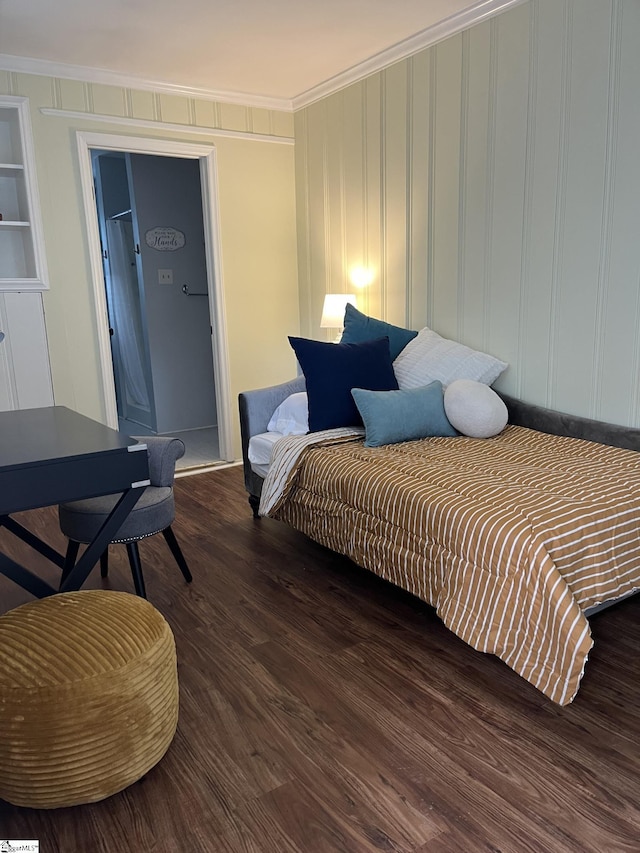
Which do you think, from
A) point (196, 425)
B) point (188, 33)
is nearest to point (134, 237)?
point (196, 425)

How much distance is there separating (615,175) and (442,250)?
1027mm

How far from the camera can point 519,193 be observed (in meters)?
3.10

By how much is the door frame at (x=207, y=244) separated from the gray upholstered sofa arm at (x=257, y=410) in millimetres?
1178

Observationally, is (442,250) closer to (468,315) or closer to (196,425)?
(468,315)

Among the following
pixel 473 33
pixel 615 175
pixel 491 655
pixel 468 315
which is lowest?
pixel 491 655

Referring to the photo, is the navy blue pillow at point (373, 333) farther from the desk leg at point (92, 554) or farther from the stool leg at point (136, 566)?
the desk leg at point (92, 554)

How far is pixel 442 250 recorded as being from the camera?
355 cm

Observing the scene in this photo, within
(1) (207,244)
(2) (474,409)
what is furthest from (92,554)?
(1) (207,244)

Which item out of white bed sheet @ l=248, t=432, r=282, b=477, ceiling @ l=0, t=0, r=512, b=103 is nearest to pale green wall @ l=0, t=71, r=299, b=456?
ceiling @ l=0, t=0, r=512, b=103

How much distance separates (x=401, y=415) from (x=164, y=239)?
333cm

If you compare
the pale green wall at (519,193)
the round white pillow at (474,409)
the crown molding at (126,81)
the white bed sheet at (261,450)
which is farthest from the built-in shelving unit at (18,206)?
the round white pillow at (474,409)

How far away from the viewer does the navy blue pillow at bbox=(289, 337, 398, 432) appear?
311 centimetres

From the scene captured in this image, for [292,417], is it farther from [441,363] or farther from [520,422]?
[520,422]

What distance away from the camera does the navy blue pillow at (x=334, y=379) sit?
3109 mm
